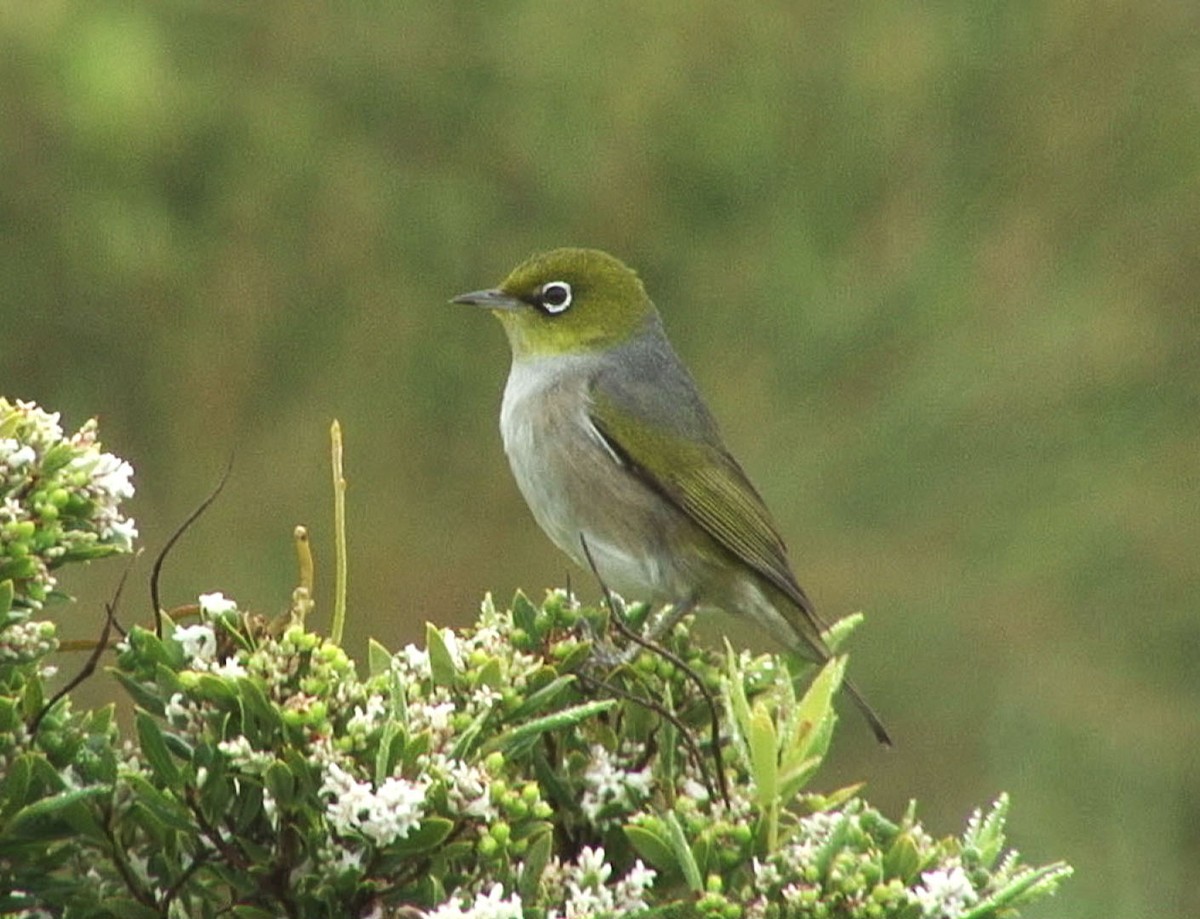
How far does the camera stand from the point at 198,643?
4.19 ft

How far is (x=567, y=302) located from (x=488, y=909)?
2086mm

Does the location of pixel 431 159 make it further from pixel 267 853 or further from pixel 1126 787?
pixel 267 853

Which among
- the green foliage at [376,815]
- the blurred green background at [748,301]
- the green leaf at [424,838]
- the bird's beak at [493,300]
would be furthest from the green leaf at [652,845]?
the blurred green background at [748,301]

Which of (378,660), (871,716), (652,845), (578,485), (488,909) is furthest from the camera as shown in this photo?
(578,485)

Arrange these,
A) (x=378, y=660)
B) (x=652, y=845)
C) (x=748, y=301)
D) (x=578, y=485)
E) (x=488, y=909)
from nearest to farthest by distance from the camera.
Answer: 1. (x=488, y=909)
2. (x=652, y=845)
3. (x=378, y=660)
4. (x=578, y=485)
5. (x=748, y=301)

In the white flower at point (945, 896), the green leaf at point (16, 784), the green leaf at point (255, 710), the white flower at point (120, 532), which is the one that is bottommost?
the white flower at point (945, 896)

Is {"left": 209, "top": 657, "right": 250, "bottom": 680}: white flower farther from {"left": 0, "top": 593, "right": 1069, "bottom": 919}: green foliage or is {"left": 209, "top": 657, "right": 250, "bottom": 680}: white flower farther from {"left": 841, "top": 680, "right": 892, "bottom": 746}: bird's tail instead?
{"left": 841, "top": 680, "right": 892, "bottom": 746}: bird's tail

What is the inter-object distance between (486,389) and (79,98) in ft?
2.72

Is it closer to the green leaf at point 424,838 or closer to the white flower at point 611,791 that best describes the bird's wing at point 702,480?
the white flower at point 611,791

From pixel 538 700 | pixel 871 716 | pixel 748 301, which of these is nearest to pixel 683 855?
pixel 538 700

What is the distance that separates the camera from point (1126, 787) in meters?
4.20

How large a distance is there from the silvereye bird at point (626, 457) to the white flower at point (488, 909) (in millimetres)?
1570

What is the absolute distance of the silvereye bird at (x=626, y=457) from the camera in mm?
2898

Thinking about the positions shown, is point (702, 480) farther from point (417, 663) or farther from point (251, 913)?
point (251, 913)
